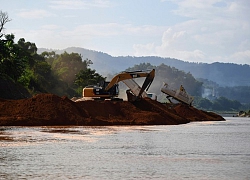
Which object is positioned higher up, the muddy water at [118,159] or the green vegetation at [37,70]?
the green vegetation at [37,70]

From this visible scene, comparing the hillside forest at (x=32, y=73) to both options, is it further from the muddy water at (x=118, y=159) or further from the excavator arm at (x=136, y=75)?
the muddy water at (x=118, y=159)

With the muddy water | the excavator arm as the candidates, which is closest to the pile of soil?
the excavator arm

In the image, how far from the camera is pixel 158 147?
27.9m

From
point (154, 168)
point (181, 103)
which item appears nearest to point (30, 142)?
point (154, 168)

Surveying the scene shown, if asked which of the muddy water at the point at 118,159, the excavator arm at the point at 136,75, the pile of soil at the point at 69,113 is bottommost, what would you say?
the muddy water at the point at 118,159

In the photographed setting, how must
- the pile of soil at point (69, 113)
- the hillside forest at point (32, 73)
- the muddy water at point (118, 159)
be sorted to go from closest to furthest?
the muddy water at point (118, 159) < the pile of soil at point (69, 113) < the hillside forest at point (32, 73)

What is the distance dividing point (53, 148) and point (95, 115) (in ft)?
90.4

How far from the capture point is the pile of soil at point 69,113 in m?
47.2

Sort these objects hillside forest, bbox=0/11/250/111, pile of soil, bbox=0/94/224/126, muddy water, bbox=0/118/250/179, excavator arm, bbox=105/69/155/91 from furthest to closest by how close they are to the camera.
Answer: hillside forest, bbox=0/11/250/111, excavator arm, bbox=105/69/155/91, pile of soil, bbox=0/94/224/126, muddy water, bbox=0/118/250/179

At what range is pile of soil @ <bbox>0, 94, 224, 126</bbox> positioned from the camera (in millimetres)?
47250

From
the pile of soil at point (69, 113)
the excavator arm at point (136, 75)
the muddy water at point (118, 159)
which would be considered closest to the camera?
the muddy water at point (118, 159)

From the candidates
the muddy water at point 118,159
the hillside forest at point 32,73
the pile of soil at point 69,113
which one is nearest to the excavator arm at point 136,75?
the pile of soil at point 69,113

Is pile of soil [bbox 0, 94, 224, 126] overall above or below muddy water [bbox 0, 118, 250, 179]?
above

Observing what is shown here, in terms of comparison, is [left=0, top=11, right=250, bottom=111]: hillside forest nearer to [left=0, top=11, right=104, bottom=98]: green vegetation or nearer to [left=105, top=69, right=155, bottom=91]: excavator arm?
[left=0, top=11, right=104, bottom=98]: green vegetation
